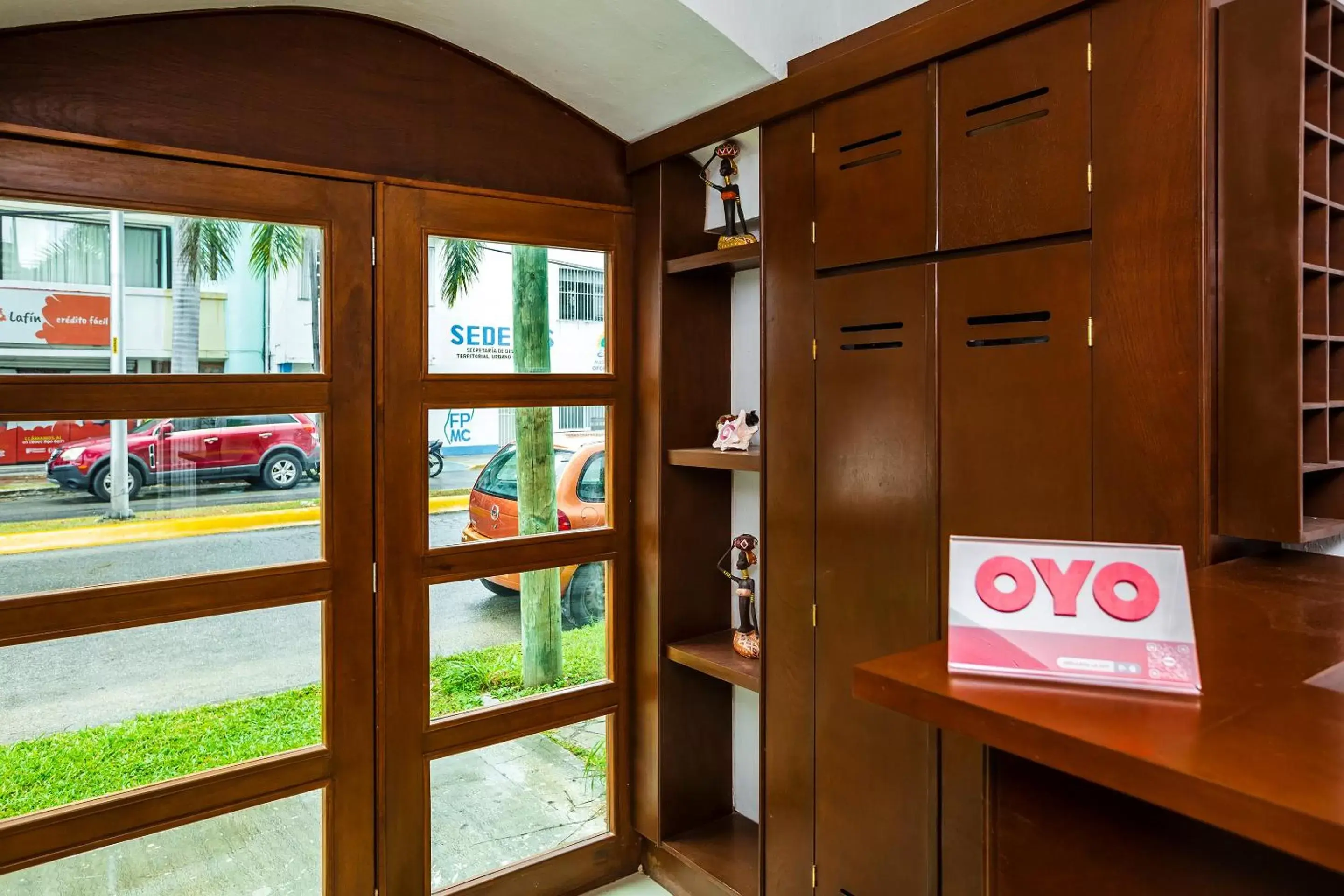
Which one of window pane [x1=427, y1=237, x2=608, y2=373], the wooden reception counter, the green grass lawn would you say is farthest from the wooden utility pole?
the wooden reception counter

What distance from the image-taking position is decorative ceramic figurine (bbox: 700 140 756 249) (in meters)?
2.60

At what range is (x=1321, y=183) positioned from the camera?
1531 mm

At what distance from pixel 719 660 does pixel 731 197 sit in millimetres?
1481

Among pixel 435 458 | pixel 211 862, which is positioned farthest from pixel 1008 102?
pixel 211 862

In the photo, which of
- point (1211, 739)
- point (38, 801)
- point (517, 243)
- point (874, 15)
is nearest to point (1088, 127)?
point (874, 15)

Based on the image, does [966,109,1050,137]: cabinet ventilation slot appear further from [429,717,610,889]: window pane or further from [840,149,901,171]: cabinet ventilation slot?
[429,717,610,889]: window pane

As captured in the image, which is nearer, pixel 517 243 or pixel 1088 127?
pixel 1088 127

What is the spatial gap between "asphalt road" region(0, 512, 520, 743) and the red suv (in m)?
0.16

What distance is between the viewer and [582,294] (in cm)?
279

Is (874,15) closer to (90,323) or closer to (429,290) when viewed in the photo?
(429,290)

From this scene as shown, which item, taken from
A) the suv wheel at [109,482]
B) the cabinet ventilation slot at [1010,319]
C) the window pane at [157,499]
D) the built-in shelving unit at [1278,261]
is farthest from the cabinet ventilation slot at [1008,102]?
the suv wheel at [109,482]

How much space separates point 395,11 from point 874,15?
54.5 inches

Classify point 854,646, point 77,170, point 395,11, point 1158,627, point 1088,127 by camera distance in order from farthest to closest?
point 395,11 → point 854,646 → point 77,170 → point 1088,127 → point 1158,627

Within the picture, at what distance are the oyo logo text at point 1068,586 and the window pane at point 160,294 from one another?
1957 mm
